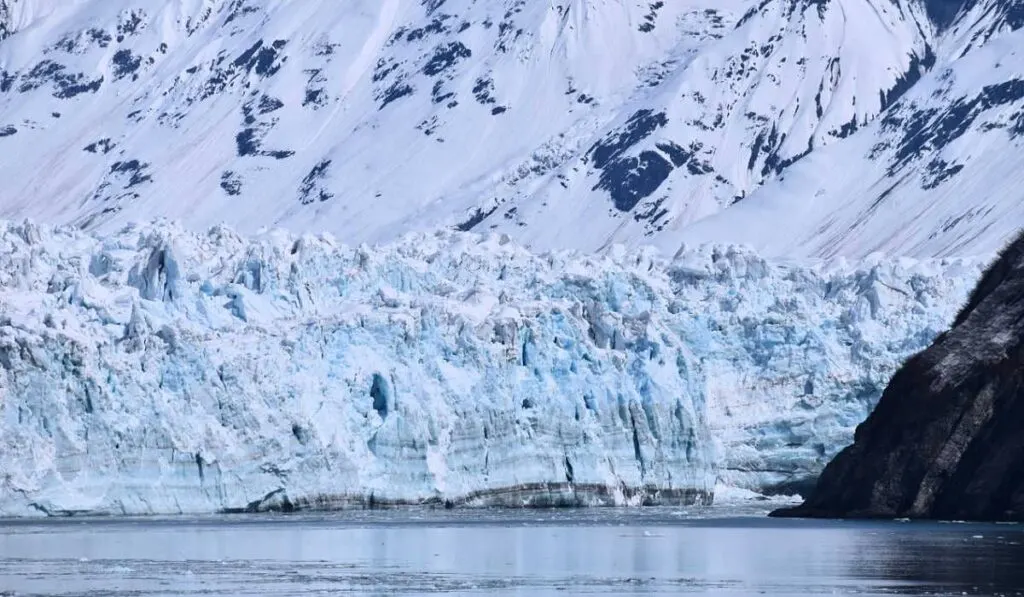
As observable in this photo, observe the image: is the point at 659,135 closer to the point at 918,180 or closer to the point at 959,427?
the point at 918,180

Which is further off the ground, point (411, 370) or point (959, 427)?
point (411, 370)

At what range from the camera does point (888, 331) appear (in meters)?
75.8

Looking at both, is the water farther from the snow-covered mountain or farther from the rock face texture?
the snow-covered mountain

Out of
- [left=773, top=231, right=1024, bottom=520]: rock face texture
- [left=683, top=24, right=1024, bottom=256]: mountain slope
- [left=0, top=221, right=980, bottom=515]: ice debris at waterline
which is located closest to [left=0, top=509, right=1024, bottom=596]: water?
[left=773, top=231, right=1024, bottom=520]: rock face texture

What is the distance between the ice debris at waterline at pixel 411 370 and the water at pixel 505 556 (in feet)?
6.03

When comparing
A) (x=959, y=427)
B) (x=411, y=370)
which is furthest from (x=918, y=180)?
(x=959, y=427)

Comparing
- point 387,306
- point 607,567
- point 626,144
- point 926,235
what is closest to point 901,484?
point 607,567

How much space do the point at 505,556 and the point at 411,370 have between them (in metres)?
17.8

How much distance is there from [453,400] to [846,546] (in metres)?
18.4

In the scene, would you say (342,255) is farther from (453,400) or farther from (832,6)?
(832,6)

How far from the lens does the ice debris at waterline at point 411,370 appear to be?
6006 cm

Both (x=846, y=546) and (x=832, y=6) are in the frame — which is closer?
(x=846, y=546)

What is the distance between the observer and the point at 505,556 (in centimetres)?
4788

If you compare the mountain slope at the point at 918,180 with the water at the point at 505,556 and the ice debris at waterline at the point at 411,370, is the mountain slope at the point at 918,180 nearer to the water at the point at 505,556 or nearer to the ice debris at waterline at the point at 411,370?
the ice debris at waterline at the point at 411,370
